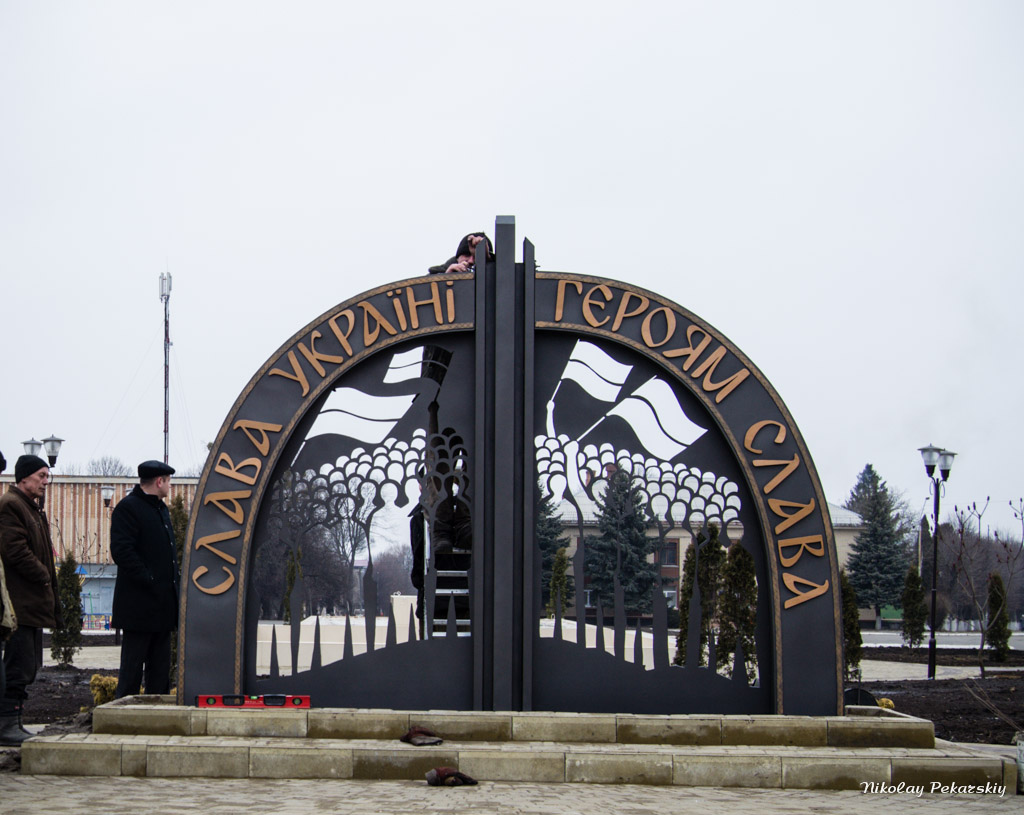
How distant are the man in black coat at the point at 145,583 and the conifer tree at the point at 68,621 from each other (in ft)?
27.9

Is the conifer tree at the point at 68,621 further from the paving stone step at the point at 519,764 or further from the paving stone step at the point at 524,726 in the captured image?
the paving stone step at the point at 519,764

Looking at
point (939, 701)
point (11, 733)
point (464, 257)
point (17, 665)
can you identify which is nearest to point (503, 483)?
point (464, 257)

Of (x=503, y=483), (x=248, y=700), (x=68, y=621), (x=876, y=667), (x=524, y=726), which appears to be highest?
(x=503, y=483)

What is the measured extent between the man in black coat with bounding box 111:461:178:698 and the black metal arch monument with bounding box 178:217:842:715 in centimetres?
60

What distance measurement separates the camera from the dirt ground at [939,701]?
10.2 meters

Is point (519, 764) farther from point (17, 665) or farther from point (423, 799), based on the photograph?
point (17, 665)

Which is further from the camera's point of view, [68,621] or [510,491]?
[68,621]

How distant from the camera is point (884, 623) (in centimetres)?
5084

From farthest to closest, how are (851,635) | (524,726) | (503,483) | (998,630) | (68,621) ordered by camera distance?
(998,630), (68,621), (851,635), (503,483), (524,726)

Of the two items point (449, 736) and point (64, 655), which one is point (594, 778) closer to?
point (449, 736)

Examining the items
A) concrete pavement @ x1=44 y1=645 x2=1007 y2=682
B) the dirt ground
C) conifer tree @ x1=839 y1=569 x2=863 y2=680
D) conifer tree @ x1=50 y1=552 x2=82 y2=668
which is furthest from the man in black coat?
conifer tree @ x1=839 y1=569 x2=863 y2=680

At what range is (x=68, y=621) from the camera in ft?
55.1

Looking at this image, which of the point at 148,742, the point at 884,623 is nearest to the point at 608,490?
the point at 148,742

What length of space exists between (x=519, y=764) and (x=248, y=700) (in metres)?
1.82
